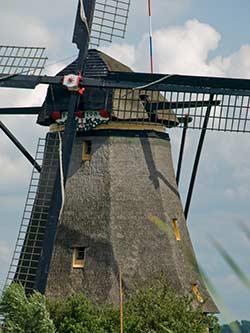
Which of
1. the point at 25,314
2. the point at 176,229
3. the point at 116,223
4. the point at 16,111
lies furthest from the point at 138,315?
the point at 16,111

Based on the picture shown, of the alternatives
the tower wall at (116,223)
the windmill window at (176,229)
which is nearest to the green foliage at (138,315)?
the tower wall at (116,223)

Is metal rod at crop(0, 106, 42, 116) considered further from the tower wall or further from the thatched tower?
the tower wall

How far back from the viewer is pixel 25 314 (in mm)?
15094

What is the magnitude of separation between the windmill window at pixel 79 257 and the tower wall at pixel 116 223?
83 mm

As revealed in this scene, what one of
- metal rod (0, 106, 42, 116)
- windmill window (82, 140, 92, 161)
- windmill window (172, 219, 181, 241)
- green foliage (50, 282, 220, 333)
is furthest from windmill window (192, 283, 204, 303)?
metal rod (0, 106, 42, 116)

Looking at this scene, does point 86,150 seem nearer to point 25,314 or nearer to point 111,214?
point 111,214

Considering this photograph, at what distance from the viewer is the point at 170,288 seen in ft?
55.1

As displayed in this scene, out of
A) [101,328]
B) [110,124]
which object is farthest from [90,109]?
[101,328]

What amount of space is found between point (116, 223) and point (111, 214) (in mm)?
194

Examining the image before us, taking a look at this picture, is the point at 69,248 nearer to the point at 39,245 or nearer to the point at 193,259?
the point at 39,245

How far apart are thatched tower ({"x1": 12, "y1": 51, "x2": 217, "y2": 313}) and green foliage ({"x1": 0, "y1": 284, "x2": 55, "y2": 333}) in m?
1.93

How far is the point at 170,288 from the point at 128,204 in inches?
83.1

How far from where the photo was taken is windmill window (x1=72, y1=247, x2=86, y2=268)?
17.9m

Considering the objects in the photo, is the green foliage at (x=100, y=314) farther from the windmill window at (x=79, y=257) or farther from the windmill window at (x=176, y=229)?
the windmill window at (x=176, y=229)
